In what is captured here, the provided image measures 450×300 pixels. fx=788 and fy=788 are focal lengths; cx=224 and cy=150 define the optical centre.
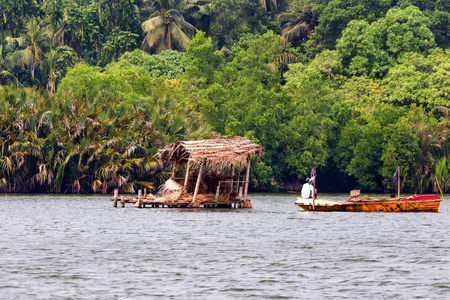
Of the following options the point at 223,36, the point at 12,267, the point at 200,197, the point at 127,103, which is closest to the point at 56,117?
the point at 127,103

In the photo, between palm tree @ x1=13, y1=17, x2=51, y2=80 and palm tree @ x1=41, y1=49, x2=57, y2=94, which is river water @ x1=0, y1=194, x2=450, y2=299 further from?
palm tree @ x1=13, y1=17, x2=51, y2=80

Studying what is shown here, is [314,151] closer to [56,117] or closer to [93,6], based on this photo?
[56,117]

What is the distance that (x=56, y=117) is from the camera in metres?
64.6

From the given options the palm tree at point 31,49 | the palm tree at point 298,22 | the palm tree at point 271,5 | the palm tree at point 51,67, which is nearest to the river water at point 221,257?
the palm tree at point 51,67

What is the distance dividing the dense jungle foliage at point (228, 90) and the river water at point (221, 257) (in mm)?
22970

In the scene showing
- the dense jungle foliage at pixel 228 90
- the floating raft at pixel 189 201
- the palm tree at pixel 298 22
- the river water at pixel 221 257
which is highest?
the palm tree at pixel 298 22

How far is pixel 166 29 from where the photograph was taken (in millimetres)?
91438

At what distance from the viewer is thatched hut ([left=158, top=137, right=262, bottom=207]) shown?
4488cm

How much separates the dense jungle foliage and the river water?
22970 mm

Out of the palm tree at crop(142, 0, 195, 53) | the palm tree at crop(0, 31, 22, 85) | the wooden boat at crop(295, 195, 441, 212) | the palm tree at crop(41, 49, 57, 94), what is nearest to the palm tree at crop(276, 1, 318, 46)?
the palm tree at crop(142, 0, 195, 53)

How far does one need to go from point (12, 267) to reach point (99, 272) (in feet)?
8.17

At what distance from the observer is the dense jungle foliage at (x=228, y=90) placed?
211ft

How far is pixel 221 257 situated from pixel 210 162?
21.0 meters

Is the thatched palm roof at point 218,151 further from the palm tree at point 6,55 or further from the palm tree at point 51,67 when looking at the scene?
the palm tree at point 6,55
